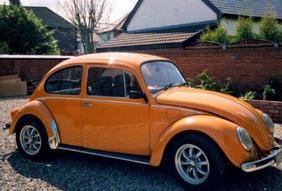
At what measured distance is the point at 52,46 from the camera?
26.6 metres

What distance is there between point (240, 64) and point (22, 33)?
59.5 ft

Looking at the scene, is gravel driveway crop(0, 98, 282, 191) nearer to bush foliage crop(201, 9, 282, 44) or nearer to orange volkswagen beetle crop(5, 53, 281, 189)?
orange volkswagen beetle crop(5, 53, 281, 189)

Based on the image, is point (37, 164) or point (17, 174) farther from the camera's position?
point (37, 164)

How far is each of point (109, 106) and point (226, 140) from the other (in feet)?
5.80

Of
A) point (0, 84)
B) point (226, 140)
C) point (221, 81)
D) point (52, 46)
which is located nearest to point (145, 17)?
point (52, 46)

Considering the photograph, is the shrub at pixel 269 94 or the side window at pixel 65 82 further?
the shrub at pixel 269 94

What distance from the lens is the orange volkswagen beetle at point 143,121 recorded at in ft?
14.9

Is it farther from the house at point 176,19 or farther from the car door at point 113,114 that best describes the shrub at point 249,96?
the house at point 176,19

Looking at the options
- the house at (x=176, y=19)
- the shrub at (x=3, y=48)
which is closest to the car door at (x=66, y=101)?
the house at (x=176, y=19)

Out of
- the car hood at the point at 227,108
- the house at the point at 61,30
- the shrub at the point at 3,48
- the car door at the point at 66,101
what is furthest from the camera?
the house at the point at 61,30

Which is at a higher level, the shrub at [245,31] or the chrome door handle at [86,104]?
the shrub at [245,31]

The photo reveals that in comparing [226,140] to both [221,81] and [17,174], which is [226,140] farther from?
[221,81]

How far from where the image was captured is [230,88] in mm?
10609

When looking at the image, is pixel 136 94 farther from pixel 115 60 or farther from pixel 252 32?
pixel 252 32
